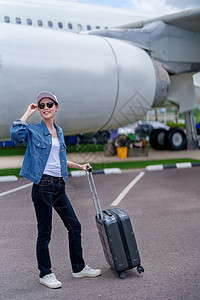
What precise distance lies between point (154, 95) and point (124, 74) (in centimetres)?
137

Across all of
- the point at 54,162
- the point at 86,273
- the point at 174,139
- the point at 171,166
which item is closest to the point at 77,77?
the point at 171,166

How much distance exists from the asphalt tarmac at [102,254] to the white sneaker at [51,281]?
44 millimetres

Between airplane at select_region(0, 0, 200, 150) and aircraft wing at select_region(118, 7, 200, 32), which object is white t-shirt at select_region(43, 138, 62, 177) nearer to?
airplane at select_region(0, 0, 200, 150)

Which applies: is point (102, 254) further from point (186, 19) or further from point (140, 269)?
point (186, 19)

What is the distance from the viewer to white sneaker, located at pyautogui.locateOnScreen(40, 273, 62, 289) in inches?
131

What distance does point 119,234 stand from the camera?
3.53 m

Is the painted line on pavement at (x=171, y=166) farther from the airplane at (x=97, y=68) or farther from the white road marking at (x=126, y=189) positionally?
Result: the airplane at (x=97, y=68)

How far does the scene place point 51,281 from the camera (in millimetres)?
3359

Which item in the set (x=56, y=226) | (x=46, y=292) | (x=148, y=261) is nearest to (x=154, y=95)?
(x=56, y=226)

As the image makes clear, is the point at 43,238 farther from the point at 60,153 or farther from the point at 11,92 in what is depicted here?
the point at 11,92

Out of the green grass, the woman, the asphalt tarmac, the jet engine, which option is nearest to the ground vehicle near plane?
the green grass

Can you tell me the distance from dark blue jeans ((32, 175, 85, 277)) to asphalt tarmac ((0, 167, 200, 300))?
0.63 ft

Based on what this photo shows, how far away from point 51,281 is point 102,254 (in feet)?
2.97

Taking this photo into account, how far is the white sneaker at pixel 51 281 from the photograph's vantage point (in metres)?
3.33
